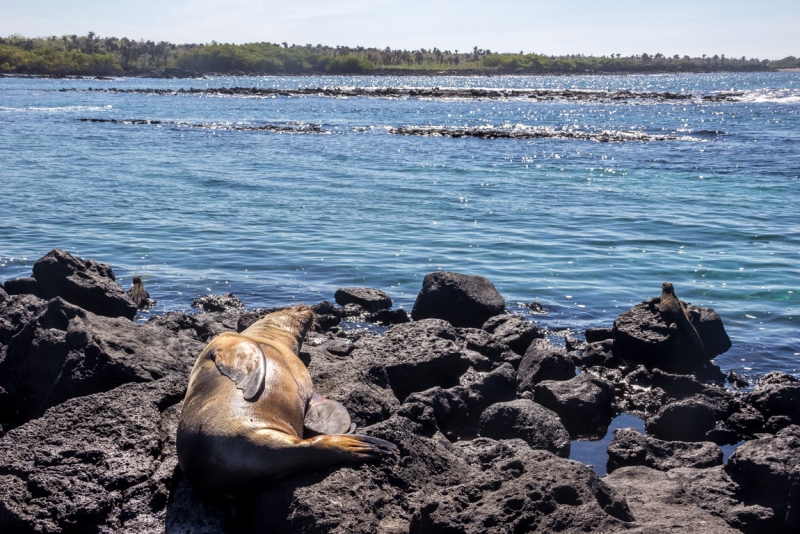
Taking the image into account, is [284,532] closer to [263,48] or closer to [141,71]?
[141,71]

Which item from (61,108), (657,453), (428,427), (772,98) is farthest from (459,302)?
(772,98)

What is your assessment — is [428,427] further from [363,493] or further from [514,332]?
[514,332]

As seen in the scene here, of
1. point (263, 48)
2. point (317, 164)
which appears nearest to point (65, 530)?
point (317, 164)

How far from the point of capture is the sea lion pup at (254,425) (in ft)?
14.9

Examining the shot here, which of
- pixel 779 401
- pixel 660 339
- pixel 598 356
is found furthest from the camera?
pixel 598 356

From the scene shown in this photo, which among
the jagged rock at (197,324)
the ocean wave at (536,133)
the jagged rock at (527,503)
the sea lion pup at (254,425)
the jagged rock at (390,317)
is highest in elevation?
the ocean wave at (536,133)

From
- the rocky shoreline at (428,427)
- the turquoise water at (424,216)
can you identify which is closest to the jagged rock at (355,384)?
the rocky shoreline at (428,427)

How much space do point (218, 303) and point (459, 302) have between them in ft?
12.4

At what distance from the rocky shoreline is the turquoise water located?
1844mm

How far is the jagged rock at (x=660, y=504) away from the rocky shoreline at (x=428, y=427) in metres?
0.02

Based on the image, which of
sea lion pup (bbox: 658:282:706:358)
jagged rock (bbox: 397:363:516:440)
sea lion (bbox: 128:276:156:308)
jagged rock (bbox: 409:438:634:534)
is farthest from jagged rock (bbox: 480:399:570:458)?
sea lion (bbox: 128:276:156:308)

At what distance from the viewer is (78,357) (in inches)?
253

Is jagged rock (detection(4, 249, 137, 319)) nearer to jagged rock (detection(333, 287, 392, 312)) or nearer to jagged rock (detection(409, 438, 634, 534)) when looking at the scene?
jagged rock (detection(333, 287, 392, 312))

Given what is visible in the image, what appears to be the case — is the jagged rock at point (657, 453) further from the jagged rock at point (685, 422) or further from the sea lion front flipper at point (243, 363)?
the sea lion front flipper at point (243, 363)
